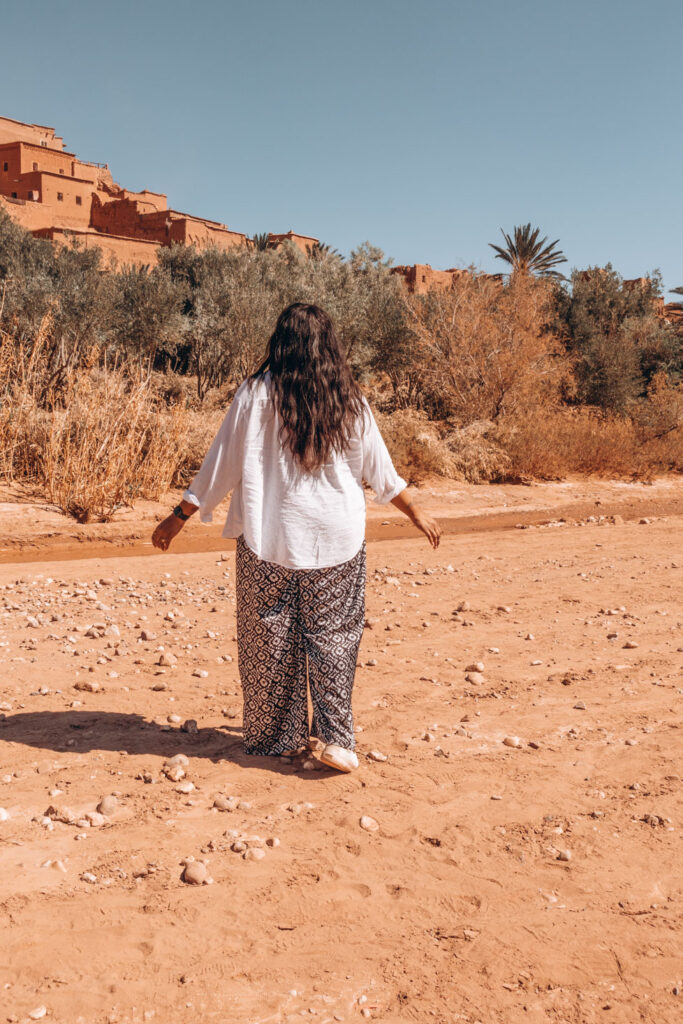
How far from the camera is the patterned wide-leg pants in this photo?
3562 millimetres

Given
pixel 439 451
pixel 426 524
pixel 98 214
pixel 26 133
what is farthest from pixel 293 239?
pixel 426 524

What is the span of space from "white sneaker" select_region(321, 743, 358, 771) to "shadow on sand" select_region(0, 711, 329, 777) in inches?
5.1

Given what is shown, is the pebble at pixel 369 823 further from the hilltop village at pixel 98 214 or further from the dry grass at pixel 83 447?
the hilltop village at pixel 98 214

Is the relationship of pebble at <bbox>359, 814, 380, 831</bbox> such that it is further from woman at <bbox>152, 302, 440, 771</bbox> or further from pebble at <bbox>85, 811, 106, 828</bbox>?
pebble at <bbox>85, 811, 106, 828</bbox>

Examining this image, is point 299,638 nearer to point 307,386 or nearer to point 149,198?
point 307,386

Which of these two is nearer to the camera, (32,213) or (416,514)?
(416,514)

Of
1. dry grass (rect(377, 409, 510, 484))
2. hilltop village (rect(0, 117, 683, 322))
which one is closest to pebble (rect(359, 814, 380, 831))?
dry grass (rect(377, 409, 510, 484))

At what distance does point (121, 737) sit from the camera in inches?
161

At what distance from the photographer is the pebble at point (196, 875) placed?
289 centimetres

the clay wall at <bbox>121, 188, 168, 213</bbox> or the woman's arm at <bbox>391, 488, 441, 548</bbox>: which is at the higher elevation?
the clay wall at <bbox>121, 188, 168, 213</bbox>

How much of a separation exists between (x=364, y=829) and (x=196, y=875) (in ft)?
2.23

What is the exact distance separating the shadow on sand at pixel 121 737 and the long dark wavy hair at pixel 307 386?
4.50ft

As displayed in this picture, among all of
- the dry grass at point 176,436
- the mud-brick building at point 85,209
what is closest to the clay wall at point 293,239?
the mud-brick building at point 85,209

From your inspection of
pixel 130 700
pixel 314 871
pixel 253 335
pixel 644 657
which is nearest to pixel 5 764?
pixel 130 700
